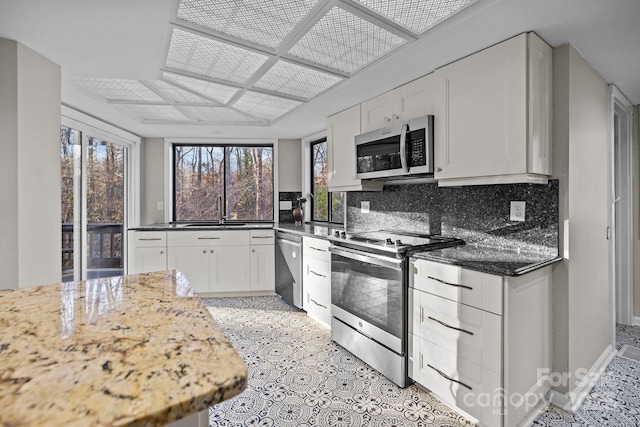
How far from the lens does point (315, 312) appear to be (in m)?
3.27

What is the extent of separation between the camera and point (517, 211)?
2160 millimetres

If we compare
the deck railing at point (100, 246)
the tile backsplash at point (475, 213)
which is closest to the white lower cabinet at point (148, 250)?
the deck railing at point (100, 246)

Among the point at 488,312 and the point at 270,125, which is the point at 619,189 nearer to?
the point at 488,312

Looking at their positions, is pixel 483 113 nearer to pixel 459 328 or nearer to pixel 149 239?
pixel 459 328

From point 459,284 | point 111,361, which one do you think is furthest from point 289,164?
point 111,361

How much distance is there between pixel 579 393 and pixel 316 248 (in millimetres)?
2112

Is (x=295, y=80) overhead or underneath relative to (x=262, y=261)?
overhead

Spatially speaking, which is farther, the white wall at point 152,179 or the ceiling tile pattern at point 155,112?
the white wall at point 152,179

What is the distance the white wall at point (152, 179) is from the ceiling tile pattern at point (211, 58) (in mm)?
2447

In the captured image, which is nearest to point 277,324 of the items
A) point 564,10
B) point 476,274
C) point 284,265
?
point 284,265

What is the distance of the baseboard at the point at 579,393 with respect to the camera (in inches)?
75.5

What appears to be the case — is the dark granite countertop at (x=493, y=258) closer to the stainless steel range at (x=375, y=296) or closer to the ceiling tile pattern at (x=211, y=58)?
the stainless steel range at (x=375, y=296)

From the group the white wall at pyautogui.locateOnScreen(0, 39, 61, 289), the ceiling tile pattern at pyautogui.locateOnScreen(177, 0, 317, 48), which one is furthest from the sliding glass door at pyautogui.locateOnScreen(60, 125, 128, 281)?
the ceiling tile pattern at pyautogui.locateOnScreen(177, 0, 317, 48)

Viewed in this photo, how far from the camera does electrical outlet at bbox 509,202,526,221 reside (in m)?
2.13
